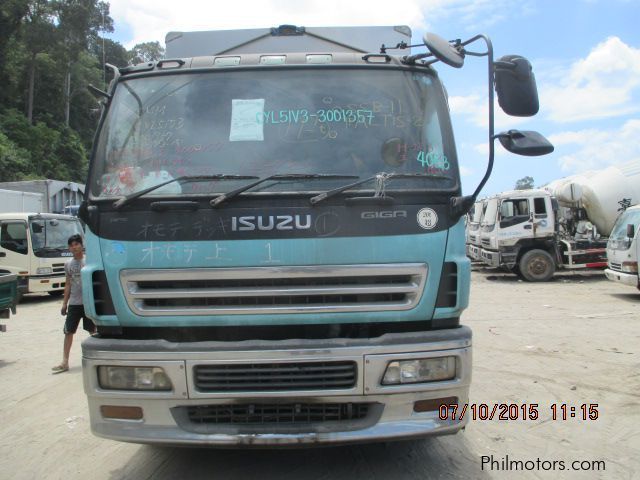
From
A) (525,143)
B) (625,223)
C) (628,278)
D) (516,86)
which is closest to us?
(525,143)

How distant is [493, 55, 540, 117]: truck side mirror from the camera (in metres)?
3.40

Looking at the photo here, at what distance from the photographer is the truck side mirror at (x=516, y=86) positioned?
11.2 feet

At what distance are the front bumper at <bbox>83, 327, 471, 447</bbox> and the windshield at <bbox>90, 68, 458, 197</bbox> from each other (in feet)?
3.04

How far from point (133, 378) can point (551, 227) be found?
14841 mm

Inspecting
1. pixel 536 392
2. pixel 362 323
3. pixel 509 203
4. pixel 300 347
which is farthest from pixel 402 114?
pixel 509 203

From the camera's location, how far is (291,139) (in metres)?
3.53

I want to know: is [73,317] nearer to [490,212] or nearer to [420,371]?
[420,371]

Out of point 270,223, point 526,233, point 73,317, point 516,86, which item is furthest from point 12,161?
point 516,86

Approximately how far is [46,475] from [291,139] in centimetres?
279

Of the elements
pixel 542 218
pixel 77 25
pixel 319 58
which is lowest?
pixel 542 218

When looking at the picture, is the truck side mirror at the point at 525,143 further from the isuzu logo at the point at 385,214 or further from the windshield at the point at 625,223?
the windshield at the point at 625,223

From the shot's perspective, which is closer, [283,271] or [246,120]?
[283,271]

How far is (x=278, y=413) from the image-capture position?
3.17 m

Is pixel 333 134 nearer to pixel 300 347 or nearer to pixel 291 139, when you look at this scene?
pixel 291 139
